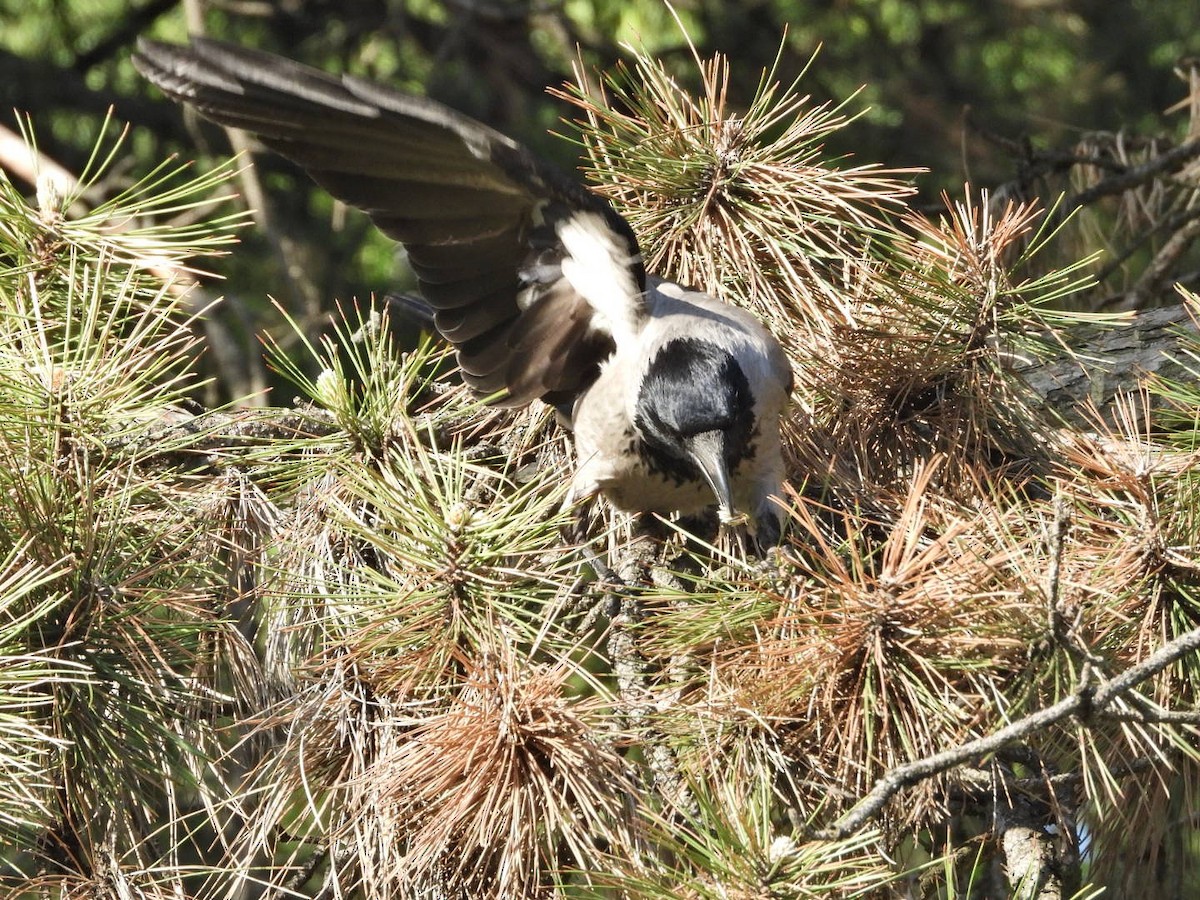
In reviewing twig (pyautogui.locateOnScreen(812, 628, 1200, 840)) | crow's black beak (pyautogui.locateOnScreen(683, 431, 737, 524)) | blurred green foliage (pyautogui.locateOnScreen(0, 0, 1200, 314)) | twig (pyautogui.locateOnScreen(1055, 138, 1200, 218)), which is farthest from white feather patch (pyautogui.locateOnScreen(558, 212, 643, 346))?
blurred green foliage (pyautogui.locateOnScreen(0, 0, 1200, 314))

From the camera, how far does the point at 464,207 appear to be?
306 centimetres

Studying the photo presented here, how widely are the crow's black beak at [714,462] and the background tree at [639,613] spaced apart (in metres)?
0.21

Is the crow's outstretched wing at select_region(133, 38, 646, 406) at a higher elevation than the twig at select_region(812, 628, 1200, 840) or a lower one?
higher

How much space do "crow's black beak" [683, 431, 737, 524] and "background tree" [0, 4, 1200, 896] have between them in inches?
8.4

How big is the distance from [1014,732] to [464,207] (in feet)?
6.13

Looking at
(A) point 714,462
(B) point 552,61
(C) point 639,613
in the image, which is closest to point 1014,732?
(C) point 639,613

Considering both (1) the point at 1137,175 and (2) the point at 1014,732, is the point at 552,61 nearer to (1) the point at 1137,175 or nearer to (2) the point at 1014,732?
(1) the point at 1137,175

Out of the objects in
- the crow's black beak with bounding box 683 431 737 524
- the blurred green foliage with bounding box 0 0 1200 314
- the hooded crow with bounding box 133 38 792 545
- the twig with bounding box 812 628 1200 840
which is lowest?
the twig with bounding box 812 628 1200 840

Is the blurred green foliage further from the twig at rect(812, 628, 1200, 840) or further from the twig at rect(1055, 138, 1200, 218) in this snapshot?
the twig at rect(812, 628, 1200, 840)

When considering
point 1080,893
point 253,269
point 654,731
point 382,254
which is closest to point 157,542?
point 654,731

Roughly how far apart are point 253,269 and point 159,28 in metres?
1.70

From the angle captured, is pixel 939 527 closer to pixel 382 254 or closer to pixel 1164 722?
pixel 1164 722

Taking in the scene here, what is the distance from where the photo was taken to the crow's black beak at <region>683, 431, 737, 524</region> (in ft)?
9.14

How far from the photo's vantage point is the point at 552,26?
6551mm
